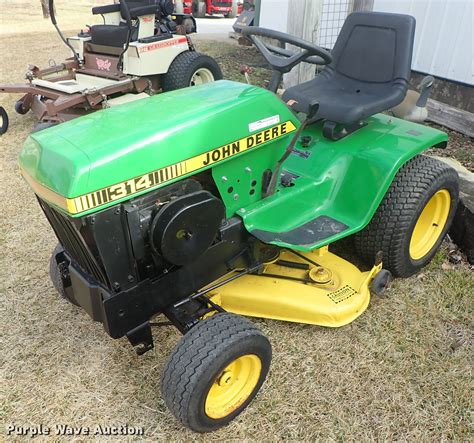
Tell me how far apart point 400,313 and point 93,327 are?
1.56m

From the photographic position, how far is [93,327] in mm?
2367

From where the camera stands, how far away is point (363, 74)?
9.13ft

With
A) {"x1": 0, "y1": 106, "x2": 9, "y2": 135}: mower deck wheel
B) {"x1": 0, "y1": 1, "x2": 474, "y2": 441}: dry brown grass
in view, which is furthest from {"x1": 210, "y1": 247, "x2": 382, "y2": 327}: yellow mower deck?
{"x1": 0, "y1": 106, "x2": 9, "y2": 135}: mower deck wheel

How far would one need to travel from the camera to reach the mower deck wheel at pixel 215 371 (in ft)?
5.41

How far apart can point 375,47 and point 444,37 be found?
2140mm

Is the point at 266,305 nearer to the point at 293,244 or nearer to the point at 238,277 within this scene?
the point at 238,277

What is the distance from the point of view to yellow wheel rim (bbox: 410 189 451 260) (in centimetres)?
268

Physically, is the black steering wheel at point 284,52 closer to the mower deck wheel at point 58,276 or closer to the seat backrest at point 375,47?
the seat backrest at point 375,47

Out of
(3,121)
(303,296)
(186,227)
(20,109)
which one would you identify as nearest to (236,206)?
(186,227)

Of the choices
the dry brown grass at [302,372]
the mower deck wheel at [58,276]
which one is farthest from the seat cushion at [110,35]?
the mower deck wheel at [58,276]

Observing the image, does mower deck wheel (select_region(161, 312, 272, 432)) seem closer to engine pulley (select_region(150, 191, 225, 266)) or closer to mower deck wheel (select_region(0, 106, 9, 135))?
engine pulley (select_region(150, 191, 225, 266))

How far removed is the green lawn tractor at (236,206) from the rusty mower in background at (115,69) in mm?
2582

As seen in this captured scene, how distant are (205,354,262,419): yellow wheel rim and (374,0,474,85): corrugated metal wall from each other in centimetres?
360

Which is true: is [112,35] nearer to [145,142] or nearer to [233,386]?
[145,142]
